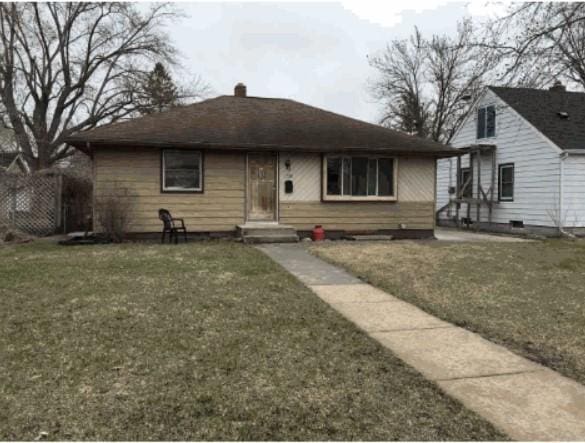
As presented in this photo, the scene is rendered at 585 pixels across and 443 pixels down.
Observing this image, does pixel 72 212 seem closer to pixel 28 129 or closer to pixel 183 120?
pixel 183 120

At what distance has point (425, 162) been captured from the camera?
45.3ft

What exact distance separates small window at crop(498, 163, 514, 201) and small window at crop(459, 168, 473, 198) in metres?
1.55

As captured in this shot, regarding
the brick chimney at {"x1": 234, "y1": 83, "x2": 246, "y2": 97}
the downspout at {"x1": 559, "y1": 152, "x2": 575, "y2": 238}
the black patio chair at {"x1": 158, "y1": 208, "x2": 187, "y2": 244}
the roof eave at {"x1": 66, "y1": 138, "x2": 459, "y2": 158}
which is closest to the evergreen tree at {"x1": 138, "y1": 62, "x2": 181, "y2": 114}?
the brick chimney at {"x1": 234, "y1": 83, "x2": 246, "y2": 97}

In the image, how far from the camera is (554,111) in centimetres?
1717

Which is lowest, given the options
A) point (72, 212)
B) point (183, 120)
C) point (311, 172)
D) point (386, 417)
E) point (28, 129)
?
point (386, 417)

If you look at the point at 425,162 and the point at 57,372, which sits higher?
the point at 425,162

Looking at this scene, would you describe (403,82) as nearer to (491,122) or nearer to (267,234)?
(491,122)

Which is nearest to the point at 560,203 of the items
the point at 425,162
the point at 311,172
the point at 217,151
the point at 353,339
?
the point at 425,162

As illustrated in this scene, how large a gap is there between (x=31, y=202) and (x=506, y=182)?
16.3 metres

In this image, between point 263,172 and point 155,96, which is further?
point 155,96

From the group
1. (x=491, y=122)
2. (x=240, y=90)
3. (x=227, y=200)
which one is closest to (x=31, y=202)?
(x=227, y=200)

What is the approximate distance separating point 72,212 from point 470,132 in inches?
622

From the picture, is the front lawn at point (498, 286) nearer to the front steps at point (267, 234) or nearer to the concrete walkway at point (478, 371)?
the concrete walkway at point (478, 371)

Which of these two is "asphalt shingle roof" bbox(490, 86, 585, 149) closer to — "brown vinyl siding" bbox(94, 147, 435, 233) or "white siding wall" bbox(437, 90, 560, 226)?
"white siding wall" bbox(437, 90, 560, 226)
